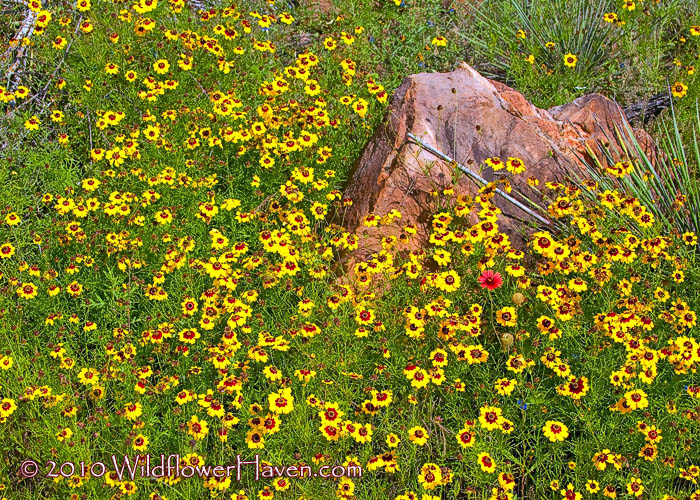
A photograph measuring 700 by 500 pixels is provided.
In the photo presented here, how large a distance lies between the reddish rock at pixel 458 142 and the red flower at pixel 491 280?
63cm

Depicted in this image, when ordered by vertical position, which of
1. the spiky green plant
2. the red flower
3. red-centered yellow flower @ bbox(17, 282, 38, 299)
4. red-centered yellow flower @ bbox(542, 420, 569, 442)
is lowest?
the spiky green plant

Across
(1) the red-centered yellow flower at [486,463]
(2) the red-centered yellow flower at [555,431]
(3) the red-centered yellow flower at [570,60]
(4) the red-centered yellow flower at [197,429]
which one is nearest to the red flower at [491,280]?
(2) the red-centered yellow flower at [555,431]

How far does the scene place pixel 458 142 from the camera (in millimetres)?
4586

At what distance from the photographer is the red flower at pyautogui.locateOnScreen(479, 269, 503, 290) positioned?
12.2 feet

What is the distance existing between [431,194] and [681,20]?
3922 millimetres

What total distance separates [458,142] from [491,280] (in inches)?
46.6

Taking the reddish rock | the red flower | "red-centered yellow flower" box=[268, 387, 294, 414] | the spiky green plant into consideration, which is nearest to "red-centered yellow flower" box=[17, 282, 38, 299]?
"red-centered yellow flower" box=[268, 387, 294, 414]

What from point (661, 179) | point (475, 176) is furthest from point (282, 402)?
point (661, 179)

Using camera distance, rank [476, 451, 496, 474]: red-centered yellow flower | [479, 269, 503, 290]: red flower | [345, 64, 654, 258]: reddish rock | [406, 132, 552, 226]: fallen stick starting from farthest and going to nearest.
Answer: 1. [345, 64, 654, 258]: reddish rock
2. [406, 132, 552, 226]: fallen stick
3. [479, 269, 503, 290]: red flower
4. [476, 451, 496, 474]: red-centered yellow flower

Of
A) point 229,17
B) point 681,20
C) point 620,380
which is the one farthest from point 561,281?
point 681,20

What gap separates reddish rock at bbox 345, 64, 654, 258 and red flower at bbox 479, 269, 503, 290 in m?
0.63

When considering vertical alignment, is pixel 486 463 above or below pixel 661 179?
above

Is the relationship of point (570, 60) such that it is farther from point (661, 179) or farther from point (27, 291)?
point (27, 291)

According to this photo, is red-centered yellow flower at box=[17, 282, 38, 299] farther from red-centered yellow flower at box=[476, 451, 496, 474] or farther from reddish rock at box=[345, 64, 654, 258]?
red-centered yellow flower at box=[476, 451, 496, 474]
